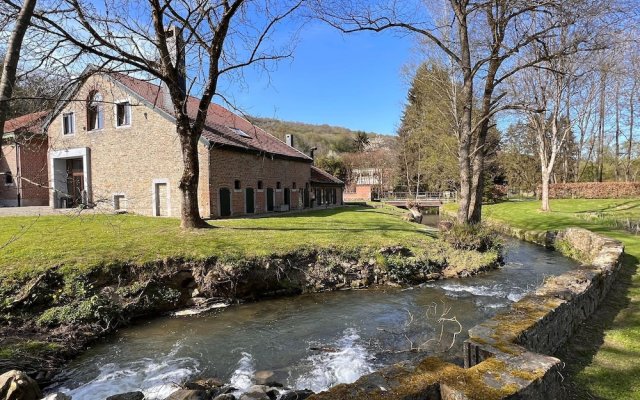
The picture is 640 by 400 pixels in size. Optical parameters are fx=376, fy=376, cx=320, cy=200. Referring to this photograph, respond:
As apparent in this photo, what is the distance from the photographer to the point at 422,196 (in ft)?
170

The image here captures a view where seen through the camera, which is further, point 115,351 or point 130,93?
point 130,93

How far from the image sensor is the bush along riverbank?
714 centimetres

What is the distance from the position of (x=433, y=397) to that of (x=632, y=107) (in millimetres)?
42387

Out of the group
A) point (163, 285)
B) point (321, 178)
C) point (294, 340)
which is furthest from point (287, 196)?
point (294, 340)

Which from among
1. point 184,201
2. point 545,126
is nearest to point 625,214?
point 545,126

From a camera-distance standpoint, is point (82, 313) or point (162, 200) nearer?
point (82, 313)

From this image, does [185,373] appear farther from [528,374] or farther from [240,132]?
[240,132]

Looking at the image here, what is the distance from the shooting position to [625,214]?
24.1 metres

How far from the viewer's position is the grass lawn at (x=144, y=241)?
9492mm

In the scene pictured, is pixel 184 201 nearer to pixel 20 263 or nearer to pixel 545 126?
pixel 20 263

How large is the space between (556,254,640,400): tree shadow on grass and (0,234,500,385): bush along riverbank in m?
4.73

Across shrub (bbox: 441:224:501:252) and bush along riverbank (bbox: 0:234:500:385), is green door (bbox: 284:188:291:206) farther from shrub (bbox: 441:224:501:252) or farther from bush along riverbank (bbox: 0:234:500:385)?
bush along riverbank (bbox: 0:234:500:385)

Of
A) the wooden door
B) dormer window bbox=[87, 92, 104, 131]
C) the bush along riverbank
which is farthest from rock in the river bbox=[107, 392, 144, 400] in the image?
dormer window bbox=[87, 92, 104, 131]

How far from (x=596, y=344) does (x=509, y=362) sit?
3044 millimetres
